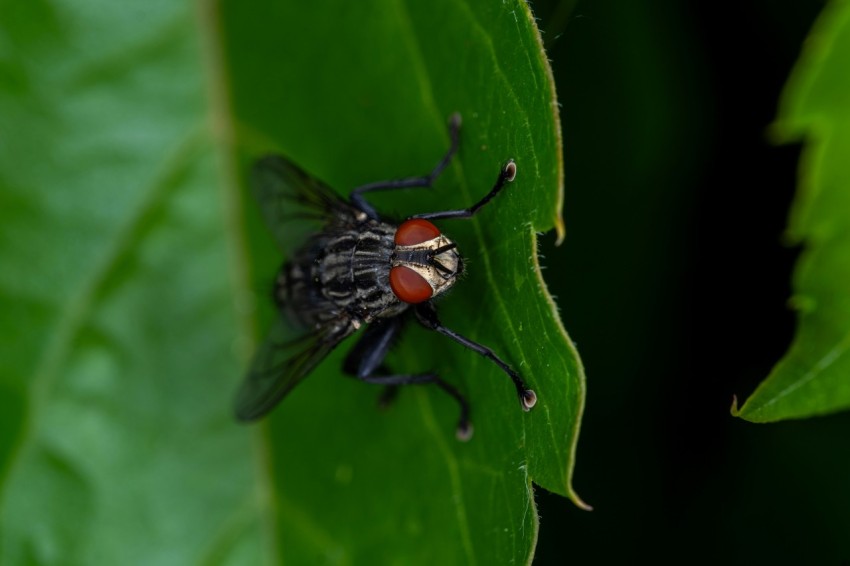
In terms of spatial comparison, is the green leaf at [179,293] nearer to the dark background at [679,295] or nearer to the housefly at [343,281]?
the housefly at [343,281]

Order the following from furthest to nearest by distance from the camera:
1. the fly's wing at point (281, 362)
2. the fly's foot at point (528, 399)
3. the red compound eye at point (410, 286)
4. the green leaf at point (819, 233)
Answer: the fly's wing at point (281, 362) → the red compound eye at point (410, 286) → the fly's foot at point (528, 399) → the green leaf at point (819, 233)

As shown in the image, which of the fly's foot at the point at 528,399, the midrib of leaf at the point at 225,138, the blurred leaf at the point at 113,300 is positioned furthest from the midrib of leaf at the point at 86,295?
the fly's foot at the point at 528,399

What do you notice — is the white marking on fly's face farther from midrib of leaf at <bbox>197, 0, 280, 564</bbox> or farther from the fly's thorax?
midrib of leaf at <bbox>197, 0, 280, 564</bbox>

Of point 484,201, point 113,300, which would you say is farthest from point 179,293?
point 484,201

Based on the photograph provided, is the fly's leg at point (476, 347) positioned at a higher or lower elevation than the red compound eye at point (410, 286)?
lower

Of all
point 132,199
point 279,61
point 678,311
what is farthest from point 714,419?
point 132,199

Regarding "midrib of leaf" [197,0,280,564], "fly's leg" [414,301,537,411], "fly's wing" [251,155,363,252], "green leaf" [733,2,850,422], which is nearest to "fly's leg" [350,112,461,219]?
"fly's wing" [251,155,363,252]
